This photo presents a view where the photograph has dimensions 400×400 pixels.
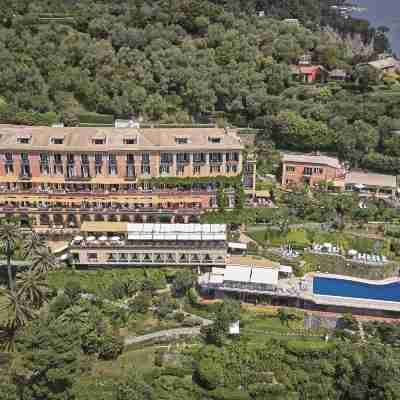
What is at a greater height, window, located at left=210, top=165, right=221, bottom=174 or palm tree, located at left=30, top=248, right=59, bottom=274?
window, located at left=210, top=165, right=221, bottom=174

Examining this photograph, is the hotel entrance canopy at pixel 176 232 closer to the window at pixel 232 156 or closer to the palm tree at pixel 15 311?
the window at pixel 232 156

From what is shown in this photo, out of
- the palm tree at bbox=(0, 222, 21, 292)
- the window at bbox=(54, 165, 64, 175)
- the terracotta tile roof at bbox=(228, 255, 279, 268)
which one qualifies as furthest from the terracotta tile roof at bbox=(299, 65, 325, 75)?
the palm tree at bbox=(0, 222, 21, 292)

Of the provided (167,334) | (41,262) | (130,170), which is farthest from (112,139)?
(167,334)

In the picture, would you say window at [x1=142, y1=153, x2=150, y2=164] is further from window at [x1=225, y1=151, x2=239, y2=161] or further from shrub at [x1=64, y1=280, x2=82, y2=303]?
shrub at [x1=64, y1=280, x2=82, y2=303]

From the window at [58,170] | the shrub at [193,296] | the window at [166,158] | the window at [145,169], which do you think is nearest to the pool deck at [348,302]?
the shrub at [193,296]

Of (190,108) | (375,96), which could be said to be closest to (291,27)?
(375,96)

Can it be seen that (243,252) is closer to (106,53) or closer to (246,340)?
(246,340)

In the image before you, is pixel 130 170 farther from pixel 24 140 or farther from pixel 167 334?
pixel 167 334
